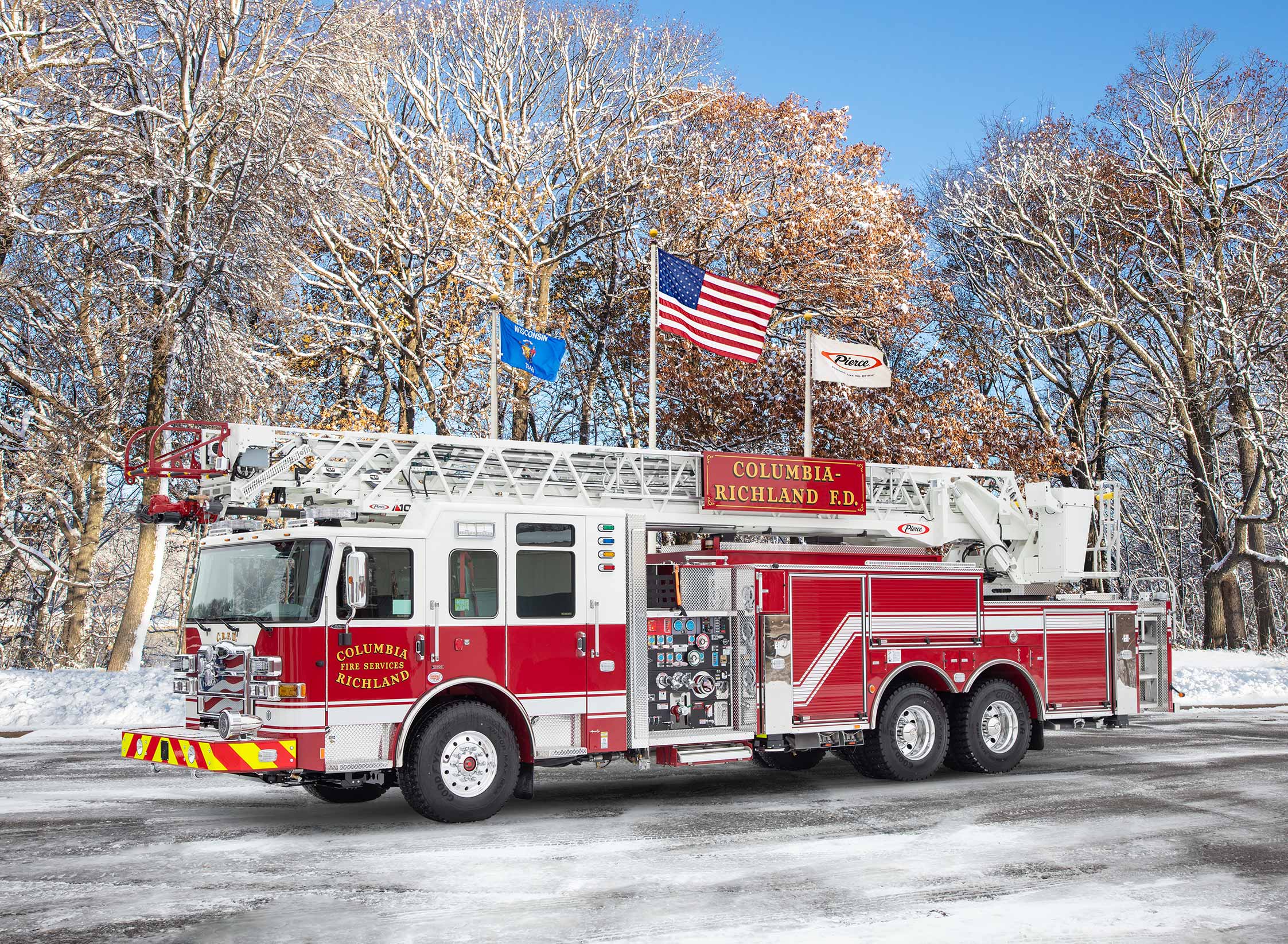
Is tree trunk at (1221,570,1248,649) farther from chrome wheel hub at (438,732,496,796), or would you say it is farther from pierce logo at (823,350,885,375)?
chrome wheel hub at (438,732,496,796)

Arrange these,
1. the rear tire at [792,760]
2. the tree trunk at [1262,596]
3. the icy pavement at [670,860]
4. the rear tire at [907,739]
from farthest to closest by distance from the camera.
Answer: the tree trunk at [1262,596]
the rear tire at [792,760]
the rear tire at [907,739]
the icy pavement at [670,860]

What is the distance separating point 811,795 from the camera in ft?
39.5

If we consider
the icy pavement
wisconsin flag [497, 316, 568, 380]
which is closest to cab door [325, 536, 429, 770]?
the icy pavement

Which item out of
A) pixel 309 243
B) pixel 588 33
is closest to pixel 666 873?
pixel 309 243

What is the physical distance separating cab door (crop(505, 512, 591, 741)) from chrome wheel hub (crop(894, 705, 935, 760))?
3.85 meters

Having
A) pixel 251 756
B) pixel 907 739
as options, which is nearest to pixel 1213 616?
pixel 907 739

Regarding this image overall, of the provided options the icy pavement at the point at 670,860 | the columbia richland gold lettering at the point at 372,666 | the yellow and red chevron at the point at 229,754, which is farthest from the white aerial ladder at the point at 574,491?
the icy pavement at the point at 670,860

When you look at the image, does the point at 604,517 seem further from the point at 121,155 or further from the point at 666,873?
the point at 121,155

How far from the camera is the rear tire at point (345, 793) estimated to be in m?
11.2

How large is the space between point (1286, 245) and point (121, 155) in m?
26.7

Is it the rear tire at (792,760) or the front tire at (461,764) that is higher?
the front tire at (461,764)

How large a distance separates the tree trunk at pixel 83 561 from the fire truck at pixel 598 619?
619 inches

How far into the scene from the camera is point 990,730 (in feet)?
44.3

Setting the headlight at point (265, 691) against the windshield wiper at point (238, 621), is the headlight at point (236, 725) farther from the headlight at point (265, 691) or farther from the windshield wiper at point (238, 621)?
the windshield wiper at point (238, 621)
